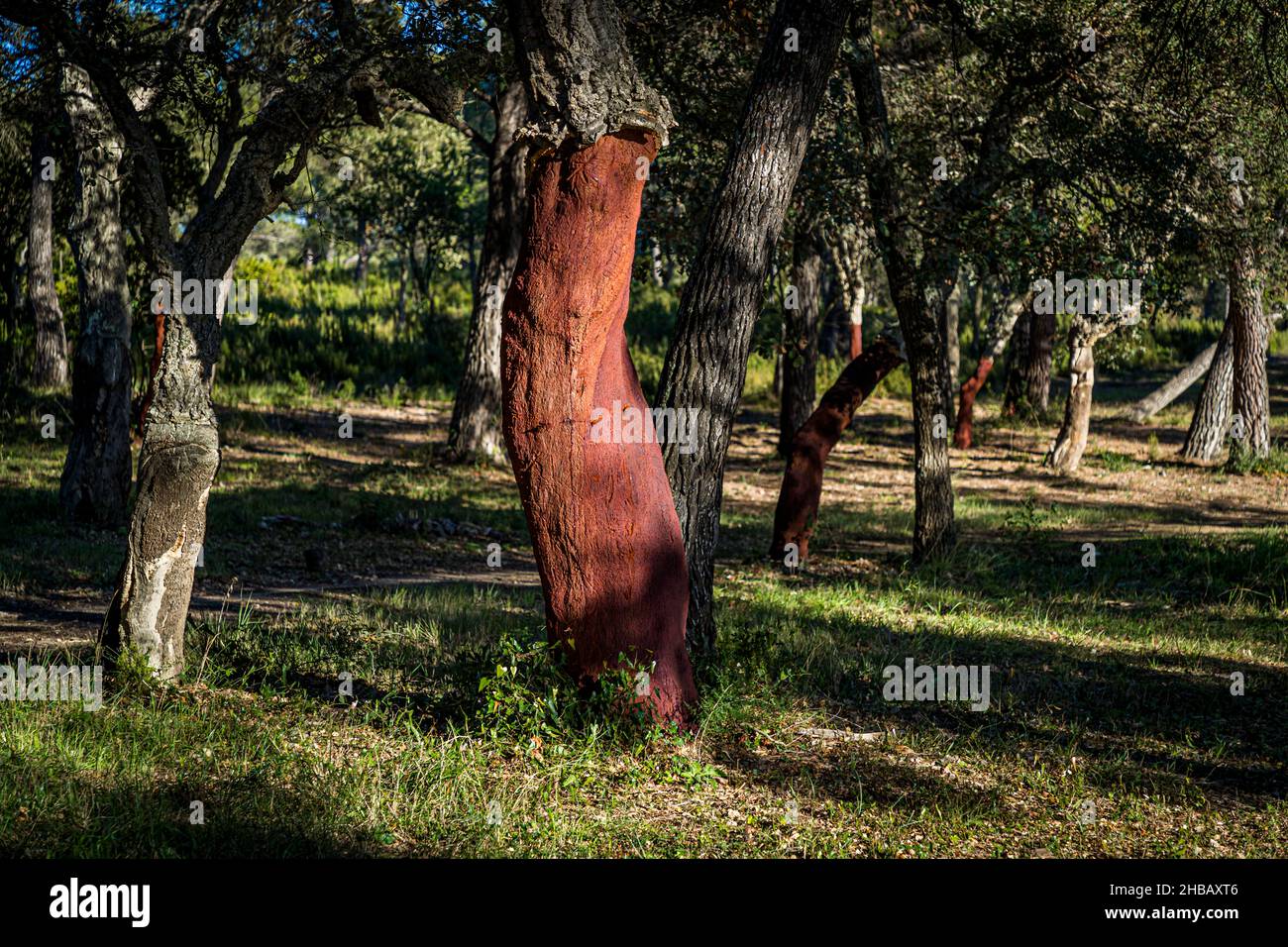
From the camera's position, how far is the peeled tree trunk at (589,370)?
4949mm

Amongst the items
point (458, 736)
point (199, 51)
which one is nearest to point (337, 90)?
point (199, 51)

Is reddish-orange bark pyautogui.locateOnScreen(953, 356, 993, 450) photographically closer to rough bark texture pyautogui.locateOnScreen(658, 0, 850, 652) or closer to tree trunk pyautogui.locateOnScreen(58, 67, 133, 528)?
tree trunk pyautogui.locateOnScreen(58, 67, 133, 528)

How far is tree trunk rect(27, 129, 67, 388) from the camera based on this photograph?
58.6ft

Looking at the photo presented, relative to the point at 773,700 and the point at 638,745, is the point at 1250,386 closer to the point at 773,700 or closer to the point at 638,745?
the point at 773,700

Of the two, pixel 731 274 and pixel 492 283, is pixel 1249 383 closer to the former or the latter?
pixel 492 283

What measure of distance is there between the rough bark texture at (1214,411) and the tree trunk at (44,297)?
18047mm

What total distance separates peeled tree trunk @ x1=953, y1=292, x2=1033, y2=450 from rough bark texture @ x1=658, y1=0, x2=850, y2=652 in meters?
13.2

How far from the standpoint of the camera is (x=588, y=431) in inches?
200

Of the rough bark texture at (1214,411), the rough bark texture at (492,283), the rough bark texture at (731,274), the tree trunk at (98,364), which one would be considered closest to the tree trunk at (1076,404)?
the rough bark texture at (1214,411)

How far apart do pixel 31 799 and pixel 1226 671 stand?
22.7 feet

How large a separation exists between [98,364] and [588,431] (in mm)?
7604

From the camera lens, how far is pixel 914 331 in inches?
421

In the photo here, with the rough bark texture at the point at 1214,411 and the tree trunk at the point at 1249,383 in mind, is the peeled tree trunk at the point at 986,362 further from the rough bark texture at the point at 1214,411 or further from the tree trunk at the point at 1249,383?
the tree trunk at the point at 1249,383

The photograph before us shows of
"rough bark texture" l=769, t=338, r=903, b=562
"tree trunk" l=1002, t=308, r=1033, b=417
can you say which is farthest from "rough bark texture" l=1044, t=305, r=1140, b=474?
"rough bark texture" l=769, t=338, r=903, b=562
